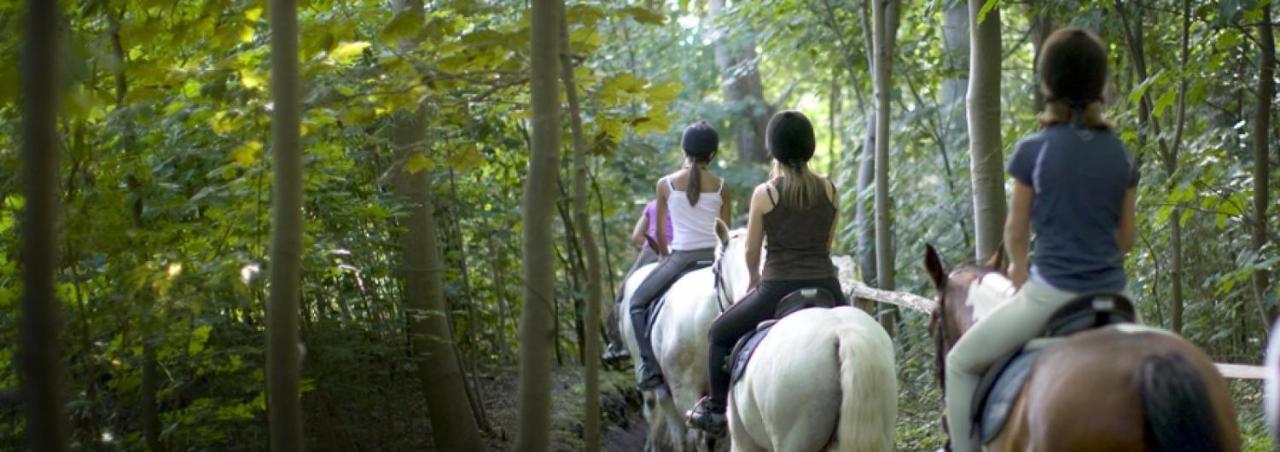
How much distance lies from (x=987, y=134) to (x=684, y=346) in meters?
2.36

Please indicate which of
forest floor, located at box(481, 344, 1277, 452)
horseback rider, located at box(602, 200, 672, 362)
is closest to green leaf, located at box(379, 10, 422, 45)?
forest floor, located at box(481, 344, 1277, 452)

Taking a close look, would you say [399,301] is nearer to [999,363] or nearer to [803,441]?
[803,441]

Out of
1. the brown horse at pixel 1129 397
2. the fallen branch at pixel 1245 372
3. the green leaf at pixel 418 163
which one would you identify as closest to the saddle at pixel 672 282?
the green leaf at pixel 418 163

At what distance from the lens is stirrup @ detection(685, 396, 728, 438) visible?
823cm

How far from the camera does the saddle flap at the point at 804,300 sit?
720 cm

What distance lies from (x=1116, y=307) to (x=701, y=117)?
19073 mm

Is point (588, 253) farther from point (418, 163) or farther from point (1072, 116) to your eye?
point (1072, 116)

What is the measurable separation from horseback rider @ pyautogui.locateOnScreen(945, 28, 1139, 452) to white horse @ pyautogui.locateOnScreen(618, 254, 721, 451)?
3.79 meters

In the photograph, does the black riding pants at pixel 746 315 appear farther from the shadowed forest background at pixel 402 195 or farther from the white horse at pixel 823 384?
the shadowed forest background at pixel 402 195

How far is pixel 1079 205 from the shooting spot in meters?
4.69

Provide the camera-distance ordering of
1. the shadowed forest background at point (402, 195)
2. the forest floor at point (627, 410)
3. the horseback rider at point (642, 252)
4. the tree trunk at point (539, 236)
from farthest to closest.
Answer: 1. the horseback rider at point (642, 252)
2. the forest floor at point (627, 410)
3. the shadowed forest background at point (402, 195)
4. the tree trunk at point (539, 236)

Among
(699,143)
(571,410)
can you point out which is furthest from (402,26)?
(571,410)

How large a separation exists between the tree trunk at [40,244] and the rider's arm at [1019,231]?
Result: 121 inches

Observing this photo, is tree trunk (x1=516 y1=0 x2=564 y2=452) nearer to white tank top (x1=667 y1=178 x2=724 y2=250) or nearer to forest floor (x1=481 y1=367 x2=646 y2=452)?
white tank top (x1=667 y1=178 x2=724 y2=250)
